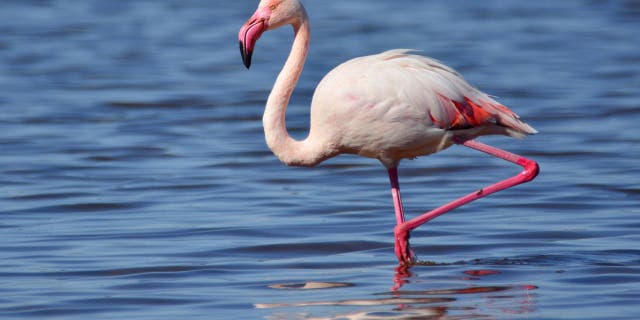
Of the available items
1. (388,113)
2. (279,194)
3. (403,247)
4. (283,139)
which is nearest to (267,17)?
(283,139)

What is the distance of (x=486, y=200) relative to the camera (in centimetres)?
866

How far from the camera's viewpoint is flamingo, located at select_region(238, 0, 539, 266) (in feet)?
20.9

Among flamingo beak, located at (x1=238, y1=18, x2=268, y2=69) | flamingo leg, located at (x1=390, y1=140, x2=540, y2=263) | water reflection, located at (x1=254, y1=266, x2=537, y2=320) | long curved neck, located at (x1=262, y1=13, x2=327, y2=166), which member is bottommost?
water reflection, located at (x1=254, y1=266, x2=537, y2=320)

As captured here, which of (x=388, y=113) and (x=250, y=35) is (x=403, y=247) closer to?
(x=388, y=113)

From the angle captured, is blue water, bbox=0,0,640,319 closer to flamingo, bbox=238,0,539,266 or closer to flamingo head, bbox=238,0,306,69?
flamingo, bbox=238,0,539,266

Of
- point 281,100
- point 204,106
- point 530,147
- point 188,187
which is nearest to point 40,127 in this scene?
point 204,106

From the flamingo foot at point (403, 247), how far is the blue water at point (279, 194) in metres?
0.09

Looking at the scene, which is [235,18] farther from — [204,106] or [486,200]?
[486,200]

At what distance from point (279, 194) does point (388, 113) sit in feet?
9.07

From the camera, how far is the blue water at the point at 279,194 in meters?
5.85

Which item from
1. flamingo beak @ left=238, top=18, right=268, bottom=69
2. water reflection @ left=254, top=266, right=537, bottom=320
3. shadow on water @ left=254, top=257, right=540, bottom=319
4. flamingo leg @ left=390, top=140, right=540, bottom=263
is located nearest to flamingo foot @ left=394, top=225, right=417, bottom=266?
flamingo leg @ left=390, top=140, right=540, bottom=263

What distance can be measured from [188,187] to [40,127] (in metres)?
3.39

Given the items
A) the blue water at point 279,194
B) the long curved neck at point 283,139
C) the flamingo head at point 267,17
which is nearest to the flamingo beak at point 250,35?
the flamingo head at point 267,17

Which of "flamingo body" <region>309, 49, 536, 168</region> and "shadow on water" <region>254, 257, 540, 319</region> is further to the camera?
"flamingo body" <region>309, 49, 536, 168</region>
